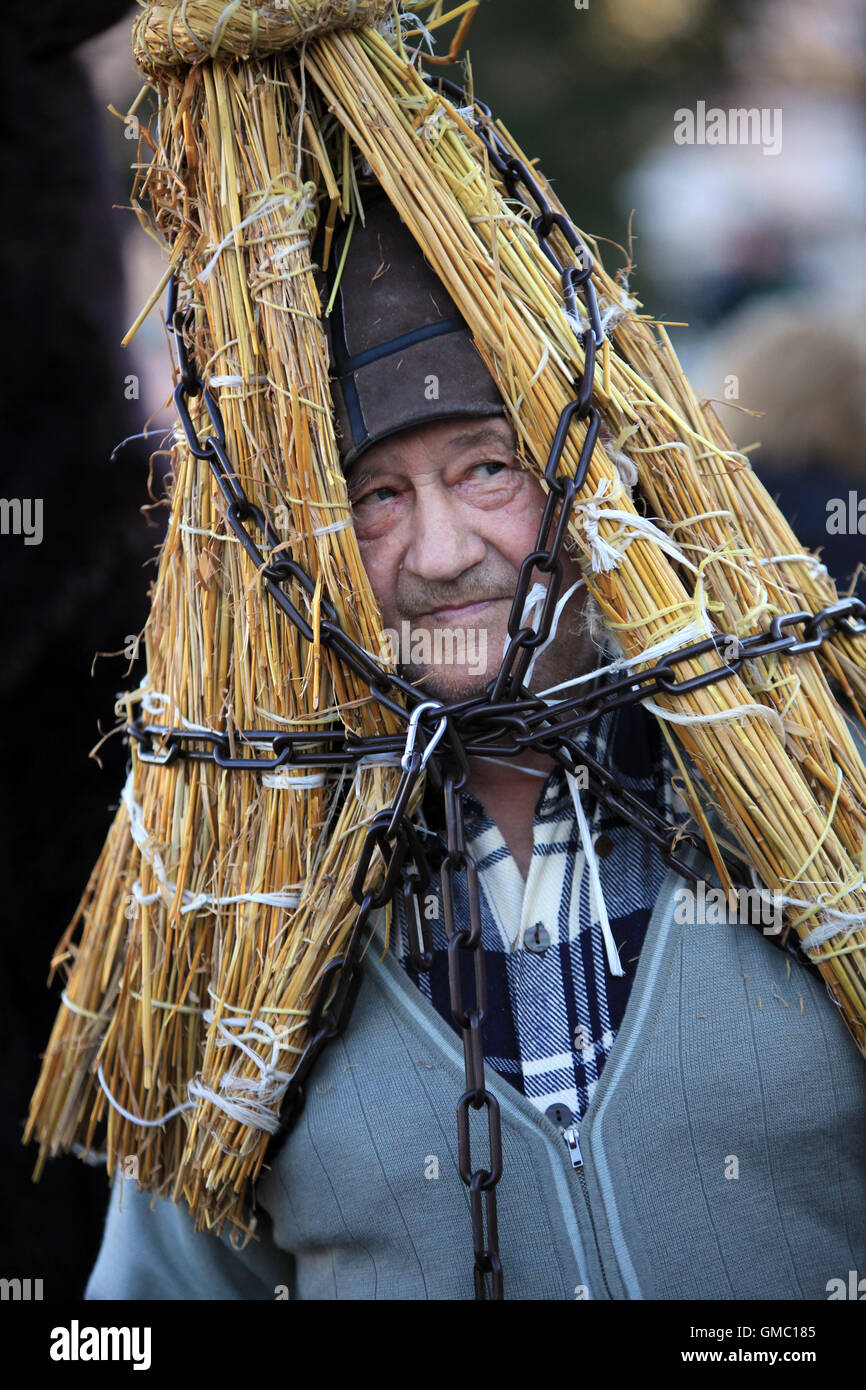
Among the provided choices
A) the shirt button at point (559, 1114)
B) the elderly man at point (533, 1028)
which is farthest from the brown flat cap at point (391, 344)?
the shirt button at point (559, 1114)

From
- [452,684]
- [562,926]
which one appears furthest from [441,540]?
[562,926]

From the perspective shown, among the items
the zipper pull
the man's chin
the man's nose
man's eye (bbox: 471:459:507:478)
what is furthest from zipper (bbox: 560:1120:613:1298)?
man's eye (bbox: 471:459:507:478)

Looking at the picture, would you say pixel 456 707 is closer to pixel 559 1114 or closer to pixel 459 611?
pixel 459 611

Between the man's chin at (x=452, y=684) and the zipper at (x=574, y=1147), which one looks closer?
the zipper at (x=574, y=1147)

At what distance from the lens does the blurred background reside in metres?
1.82

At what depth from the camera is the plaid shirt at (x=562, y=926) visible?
4.11 feet

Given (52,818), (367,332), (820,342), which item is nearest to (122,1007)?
(52,818)

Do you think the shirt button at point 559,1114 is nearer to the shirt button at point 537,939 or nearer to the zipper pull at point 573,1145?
the zipper pull at point 573,1145

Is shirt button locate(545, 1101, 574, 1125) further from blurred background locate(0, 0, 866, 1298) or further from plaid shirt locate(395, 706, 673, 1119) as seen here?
blurred background locate(0, 0, 866, 1298)

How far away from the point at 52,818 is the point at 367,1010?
2.81 ft

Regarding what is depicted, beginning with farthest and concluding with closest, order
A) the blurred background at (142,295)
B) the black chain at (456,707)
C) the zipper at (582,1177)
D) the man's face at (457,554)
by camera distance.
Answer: the blurred background at (142,295) < the man's face at (457,554) < the zipper at (582,1177) < the black chain at (456,707)

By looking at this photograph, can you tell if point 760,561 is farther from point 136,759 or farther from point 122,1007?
point 122,1007

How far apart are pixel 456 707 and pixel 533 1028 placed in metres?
0.42

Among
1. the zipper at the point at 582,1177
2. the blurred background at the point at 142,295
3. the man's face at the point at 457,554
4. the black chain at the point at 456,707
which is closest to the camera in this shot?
the black chain at the point at 456,707
